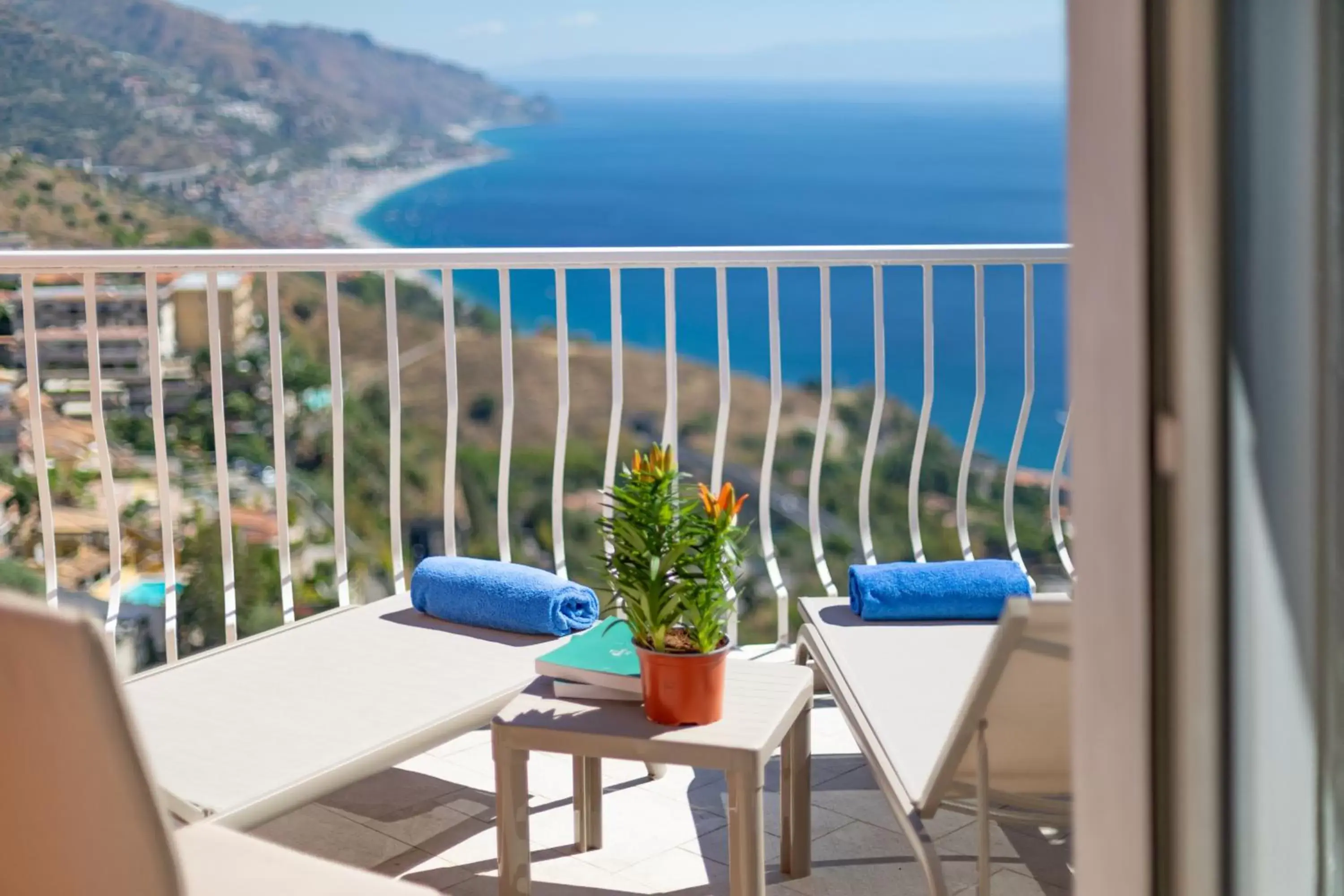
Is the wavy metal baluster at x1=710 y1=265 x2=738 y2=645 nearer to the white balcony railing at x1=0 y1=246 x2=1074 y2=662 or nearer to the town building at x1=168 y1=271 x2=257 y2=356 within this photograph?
the white balcony railing at x1=0 y1=246 x2=1074 y2=662

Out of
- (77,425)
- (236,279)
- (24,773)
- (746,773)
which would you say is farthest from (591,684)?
(77,425)

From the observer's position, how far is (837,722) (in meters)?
3.32

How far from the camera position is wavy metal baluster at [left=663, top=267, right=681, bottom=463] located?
132 inches

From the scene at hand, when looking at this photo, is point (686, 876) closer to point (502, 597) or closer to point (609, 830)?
point (609, 830)

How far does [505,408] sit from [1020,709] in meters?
1.95

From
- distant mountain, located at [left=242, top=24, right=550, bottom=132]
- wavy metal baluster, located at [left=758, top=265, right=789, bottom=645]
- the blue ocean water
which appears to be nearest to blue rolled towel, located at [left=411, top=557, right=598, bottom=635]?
wavy metal baluster, located at [left=758, top=265, right=789, bottom=645]

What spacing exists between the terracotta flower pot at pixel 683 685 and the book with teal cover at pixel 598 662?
71mm

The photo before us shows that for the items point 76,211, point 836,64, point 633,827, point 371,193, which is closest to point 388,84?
point 371,193

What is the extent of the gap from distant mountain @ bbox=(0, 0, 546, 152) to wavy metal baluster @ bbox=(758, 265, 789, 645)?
28.4ft

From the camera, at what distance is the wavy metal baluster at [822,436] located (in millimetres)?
3496

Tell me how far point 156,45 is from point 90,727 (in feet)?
39.8

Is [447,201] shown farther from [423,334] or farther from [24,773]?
[24,773]

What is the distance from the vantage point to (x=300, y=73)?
48.6 ft

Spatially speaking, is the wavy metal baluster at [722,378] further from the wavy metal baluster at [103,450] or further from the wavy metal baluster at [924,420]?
the wavy metal baluster at [103,450]
